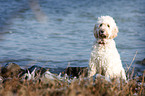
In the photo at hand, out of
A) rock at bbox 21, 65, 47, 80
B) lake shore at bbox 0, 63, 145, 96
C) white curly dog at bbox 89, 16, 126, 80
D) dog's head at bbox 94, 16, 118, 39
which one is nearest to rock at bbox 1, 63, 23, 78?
rock at bbox 21, 65, 47, 80

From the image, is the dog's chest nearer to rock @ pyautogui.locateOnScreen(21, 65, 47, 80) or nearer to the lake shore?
the lake shore

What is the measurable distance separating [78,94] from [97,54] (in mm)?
2903

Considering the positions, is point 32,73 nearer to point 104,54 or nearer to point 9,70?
point 104,54

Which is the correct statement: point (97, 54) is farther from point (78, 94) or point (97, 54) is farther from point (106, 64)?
point (78, 94)

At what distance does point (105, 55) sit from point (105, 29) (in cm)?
63

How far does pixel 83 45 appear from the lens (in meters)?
13.2

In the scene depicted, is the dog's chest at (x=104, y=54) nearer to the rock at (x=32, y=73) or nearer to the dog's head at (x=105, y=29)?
the dog's head at (x=105, y=29)

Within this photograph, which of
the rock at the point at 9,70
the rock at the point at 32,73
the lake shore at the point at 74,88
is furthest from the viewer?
the rock at the point at 9,70

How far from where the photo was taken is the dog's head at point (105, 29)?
5.66 meters

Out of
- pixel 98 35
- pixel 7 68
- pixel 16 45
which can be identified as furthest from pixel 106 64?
pixel 16 45

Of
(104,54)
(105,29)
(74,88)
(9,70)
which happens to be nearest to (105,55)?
(104,54)

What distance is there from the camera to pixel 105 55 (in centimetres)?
558

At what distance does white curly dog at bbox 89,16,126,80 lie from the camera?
554 cm

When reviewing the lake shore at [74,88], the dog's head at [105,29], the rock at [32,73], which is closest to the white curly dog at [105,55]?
the dog's head at [105,29]
